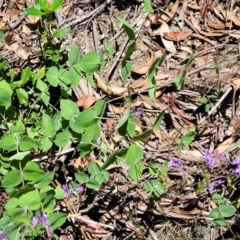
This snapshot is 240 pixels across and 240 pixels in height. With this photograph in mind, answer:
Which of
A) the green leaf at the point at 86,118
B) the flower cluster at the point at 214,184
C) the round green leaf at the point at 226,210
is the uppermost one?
the green leaf at the point at 86,118

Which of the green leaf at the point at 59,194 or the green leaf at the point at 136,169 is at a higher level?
the green leaf at the point at 136,169

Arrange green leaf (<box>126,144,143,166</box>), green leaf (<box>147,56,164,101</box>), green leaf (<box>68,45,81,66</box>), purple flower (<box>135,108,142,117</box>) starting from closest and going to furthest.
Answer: green leaf (<box>147,56,164,101</box>)
green leaf (<box>126,144,143,166</box>)
green leaf (<box>68,45,81,66</box>)
purple flower (<box>135,108,142,117</box>)

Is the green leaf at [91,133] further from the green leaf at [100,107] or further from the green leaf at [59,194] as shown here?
the green leaf at [59,194]

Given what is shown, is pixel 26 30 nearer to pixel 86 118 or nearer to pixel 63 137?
pixel 63 137

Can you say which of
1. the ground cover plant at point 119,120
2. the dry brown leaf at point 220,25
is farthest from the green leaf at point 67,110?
the dry brown leaf at point 220,25

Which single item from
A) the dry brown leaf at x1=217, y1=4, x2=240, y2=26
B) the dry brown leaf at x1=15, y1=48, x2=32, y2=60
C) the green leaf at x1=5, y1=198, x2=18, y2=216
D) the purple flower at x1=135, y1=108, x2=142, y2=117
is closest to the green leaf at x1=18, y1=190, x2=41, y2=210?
the green leaf at x1=5, y1=198, x2=18, y2=216

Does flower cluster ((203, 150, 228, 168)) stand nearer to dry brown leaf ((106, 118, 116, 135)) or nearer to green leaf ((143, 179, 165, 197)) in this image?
green leaf ((143, 179, 165, 197))

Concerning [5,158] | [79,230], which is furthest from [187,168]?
[5,158]
